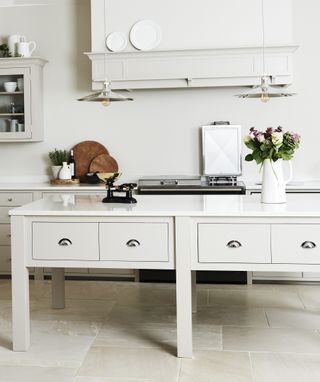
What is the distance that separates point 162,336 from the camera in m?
3.25

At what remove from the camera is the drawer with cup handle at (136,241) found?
289cm

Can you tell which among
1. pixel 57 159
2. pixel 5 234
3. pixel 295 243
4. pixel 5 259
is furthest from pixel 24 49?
pixel 295 243

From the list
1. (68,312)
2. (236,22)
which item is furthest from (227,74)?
(68,312)

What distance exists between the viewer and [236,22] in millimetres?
4547

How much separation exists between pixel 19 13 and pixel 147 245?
3.30m

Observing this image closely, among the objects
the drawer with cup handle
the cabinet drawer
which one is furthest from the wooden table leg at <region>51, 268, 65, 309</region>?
the drawer with cup handle

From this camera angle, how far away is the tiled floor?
9.01 feet

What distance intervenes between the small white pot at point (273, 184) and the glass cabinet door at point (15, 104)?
2.62 meters

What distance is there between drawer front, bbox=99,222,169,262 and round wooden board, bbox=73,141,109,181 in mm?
2226

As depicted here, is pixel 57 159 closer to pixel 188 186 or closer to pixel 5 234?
pixel 5 234

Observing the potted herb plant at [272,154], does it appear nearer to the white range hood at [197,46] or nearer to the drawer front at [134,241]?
the drawer front at [134,241]

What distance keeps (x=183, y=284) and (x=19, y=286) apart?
0.96 metres

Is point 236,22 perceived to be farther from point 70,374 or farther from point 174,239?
point 70,374

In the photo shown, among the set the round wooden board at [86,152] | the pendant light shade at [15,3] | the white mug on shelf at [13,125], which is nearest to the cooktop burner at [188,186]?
the round wooden board at [86,152]
